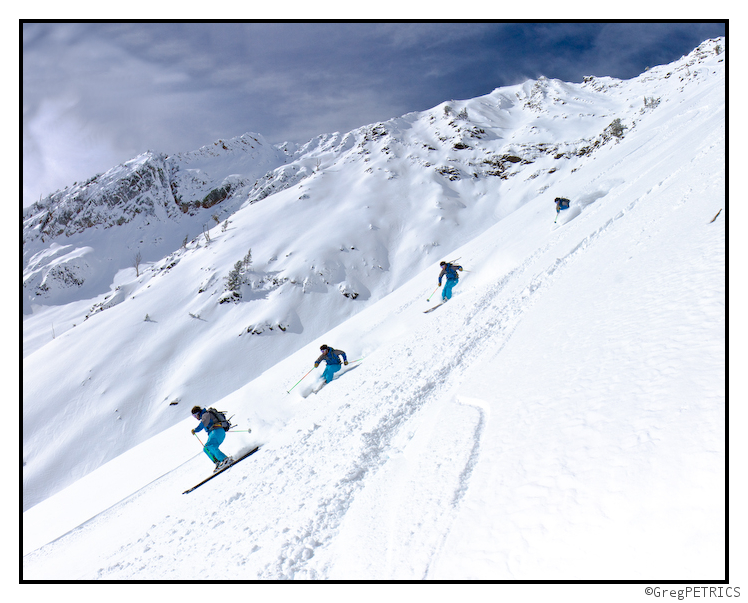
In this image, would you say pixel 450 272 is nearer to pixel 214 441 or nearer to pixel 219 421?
pixel 219 421

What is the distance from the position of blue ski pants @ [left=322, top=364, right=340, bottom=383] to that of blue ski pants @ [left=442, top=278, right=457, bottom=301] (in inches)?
196

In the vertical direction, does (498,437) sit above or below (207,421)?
Result: above

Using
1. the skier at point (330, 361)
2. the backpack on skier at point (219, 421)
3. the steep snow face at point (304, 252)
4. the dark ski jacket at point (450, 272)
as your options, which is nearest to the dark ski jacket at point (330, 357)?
the skier at point (330, 361)

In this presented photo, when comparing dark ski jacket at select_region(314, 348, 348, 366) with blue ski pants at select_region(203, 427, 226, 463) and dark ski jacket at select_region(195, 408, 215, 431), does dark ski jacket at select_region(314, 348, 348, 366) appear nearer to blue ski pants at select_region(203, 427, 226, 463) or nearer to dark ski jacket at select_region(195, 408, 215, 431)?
dark ski jacket at select_region(195, 408, 215, 431)

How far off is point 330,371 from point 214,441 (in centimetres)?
335

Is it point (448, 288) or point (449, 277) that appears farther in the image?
point (449, 277)

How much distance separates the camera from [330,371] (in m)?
10.5

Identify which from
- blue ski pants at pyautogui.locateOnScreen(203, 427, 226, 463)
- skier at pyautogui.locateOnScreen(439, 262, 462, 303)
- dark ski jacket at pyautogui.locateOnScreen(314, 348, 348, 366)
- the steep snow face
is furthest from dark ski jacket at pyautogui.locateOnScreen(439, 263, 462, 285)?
blue ski pants at pyautogui.locateOnScreen(203, 427, 226, 463)

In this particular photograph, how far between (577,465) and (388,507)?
209 cm

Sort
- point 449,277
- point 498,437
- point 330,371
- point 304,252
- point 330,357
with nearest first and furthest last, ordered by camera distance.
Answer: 1. point 498,437
2. point 330,371
3. point 330,357
4. point 449,277
5. point 304,252

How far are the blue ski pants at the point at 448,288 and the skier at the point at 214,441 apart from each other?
27.2 feet

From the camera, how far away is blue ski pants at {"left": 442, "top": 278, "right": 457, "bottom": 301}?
45.0 feet

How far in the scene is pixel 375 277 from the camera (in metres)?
41.0

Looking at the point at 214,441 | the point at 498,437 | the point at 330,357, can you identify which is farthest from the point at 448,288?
the point at 498,437
